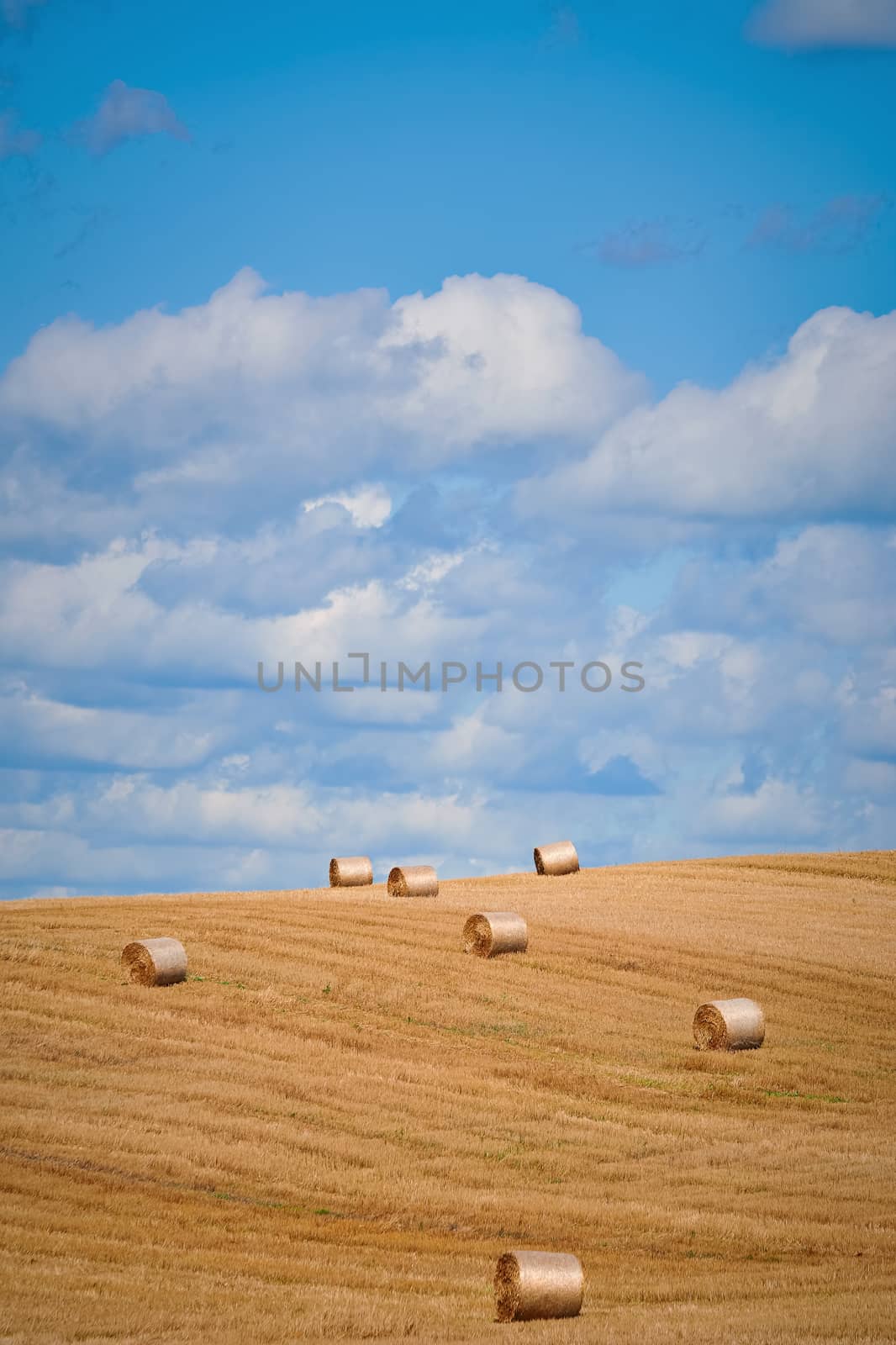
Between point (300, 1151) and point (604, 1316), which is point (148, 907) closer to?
point (300, 1151)

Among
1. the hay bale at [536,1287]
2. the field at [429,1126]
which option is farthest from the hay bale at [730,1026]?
the hay bale at [536,1287]

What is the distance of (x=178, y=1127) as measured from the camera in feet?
70.6

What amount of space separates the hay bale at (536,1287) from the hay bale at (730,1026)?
14269mm

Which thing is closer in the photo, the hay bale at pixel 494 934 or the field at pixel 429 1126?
the field at pixel 429 1126

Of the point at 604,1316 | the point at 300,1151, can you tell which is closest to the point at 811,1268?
the point at 604,1316

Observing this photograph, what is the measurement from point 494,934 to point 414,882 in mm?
8219

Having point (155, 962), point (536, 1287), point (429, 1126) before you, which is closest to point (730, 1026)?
point (429, 1126)

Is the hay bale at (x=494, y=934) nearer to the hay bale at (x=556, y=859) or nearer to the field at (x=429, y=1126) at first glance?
the field at (x=429, y=1126)

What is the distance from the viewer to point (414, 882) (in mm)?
40812

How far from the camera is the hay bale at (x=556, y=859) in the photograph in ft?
157

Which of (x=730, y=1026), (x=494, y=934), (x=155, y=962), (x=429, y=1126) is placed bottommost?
(x=429, y=1126)

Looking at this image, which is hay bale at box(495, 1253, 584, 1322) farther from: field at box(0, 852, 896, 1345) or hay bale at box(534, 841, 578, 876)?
hay bale at box(534, 841, 578, 876)

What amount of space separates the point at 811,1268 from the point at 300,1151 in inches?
307

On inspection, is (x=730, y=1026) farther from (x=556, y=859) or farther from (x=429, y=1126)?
(x=556, y=859)
